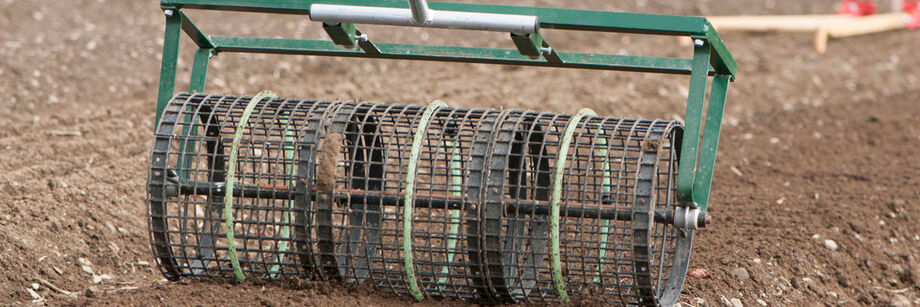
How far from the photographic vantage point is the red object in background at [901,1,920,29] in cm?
1213

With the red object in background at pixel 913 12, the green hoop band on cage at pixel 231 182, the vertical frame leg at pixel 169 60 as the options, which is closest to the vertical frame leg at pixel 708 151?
the green hoop band on cage at pixel 231 182

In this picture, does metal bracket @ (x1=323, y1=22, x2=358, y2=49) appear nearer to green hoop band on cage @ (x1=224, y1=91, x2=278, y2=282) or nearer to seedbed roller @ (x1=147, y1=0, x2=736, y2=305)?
seedbed roller @ (x1=147, y1=0, x2=736, y2=305)

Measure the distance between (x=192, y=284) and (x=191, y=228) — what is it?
4.12 ft

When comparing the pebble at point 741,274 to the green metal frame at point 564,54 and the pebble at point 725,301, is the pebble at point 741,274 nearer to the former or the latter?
the pebble at point 725,301

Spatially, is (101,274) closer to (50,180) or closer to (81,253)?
(81,253)

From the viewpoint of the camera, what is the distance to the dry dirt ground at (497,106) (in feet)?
15.6

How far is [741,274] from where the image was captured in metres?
4.68

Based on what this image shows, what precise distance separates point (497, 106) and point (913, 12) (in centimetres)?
702

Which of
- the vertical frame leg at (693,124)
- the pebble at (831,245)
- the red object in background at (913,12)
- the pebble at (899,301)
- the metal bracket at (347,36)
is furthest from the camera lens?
the red object in background at (913,12)

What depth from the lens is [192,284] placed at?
414cm

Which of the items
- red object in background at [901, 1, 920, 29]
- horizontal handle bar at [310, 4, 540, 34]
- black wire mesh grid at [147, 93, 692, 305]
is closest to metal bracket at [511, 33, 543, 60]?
horizontal handle bar at [310, 4, 540, 34]

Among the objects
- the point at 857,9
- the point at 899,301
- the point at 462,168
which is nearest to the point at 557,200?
the point at 462,168

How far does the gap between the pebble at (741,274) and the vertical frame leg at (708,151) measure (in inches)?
35.3

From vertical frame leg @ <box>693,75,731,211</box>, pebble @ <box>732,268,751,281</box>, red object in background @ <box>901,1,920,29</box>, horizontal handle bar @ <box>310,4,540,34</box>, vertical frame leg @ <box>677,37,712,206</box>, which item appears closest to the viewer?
horizontal handle bar @ <box>310,4,540,34</box>
